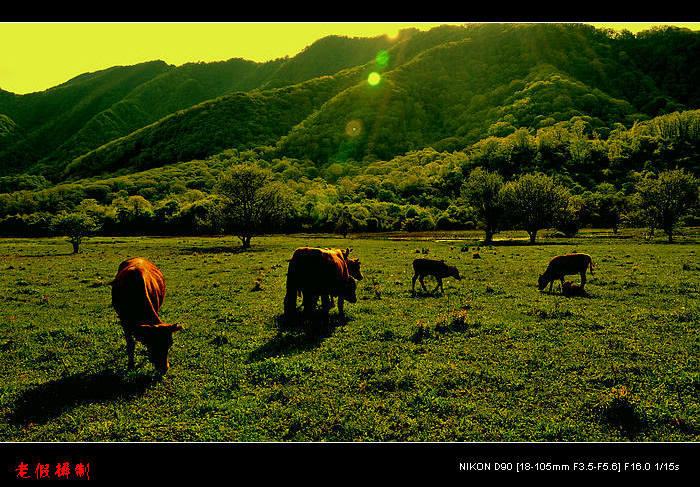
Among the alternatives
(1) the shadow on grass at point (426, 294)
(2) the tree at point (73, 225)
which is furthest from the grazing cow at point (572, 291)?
(2) the tree at point (73, 225)

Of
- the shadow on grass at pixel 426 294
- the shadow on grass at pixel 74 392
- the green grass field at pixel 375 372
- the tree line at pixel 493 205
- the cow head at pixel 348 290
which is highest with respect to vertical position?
the tree line at pixel 493 205

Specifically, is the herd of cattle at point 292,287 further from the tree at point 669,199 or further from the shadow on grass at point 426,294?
the tree at point 669,199

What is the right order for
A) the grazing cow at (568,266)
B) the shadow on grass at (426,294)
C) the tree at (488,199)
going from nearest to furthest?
the shadow on grass at (426,294), the grazing cow at (568,266), the tree at (488,199)

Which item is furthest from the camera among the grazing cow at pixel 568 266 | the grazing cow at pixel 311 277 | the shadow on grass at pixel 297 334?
the grazing cow at pixel 568 266

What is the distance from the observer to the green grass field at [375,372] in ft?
22.3

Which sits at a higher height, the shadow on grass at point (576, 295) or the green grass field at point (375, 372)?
the shadow on grass at point (576, 295)

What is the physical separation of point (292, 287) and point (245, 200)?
4614 cm

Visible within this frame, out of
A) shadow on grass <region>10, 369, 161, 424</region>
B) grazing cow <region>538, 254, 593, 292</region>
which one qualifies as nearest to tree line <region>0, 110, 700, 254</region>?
grazing cow <region>538, 254, 593, 292</region>

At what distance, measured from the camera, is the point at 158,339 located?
8.57m

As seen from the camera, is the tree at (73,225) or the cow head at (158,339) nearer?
the cow head at (158,339)

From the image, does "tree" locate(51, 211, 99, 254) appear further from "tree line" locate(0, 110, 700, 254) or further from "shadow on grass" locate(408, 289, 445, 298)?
"shadow on grass" locate(408, 289, 445, 298)

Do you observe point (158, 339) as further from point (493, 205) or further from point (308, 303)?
point (493, 205)

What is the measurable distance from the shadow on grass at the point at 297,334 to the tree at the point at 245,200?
43.4m

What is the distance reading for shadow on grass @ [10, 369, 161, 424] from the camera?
7445 millimetres
